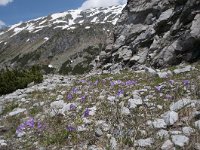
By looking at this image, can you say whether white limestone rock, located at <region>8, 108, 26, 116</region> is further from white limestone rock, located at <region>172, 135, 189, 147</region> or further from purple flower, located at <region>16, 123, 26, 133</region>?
white limestone rock, located at <region>172, 135, 189, 147</region>

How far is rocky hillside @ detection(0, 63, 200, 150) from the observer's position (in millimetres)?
6941

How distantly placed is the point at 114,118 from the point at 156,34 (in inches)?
467

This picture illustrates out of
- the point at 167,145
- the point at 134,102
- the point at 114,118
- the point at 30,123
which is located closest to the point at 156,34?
the point at 134,102

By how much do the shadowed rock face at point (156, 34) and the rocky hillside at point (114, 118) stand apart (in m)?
4.10

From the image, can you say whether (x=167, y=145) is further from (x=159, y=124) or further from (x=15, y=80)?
(x=15, y=80)

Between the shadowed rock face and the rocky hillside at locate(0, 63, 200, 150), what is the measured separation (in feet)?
13.5

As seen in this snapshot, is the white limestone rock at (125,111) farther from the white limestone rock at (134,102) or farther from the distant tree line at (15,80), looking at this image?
the distant tree line at (15,80)

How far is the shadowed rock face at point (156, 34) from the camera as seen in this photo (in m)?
15.6

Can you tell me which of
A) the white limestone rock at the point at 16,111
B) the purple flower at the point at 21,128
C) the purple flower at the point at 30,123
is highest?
the white limestone rock at the point at 16,111

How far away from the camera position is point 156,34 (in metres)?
19.0

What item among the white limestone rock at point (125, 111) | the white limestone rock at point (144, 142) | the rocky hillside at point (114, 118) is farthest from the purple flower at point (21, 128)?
the white limestone rock at point (144, 142)

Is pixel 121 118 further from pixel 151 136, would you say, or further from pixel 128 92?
pixel 128 92

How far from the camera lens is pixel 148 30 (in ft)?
65.9

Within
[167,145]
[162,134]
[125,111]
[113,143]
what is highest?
[125,111]
